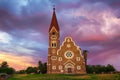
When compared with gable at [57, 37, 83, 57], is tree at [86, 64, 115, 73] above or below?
below

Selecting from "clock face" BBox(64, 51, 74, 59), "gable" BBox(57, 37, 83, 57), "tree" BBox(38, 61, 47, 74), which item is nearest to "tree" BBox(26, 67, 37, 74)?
"tree" BBox(38, 61, 47, 74)

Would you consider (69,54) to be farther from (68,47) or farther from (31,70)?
(31,70)

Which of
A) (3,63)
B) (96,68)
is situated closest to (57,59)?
(96,68)

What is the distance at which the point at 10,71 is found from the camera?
3278 inches

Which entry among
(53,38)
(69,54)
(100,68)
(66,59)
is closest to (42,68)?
(66,59)

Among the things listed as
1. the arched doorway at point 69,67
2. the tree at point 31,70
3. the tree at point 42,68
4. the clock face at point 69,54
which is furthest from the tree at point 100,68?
the tree at point 31,70

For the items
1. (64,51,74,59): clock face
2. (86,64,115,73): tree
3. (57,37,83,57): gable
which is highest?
(57,37,83,57): gable

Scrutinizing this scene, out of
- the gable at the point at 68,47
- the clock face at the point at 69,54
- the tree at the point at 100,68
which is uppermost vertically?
the gable at the point at 68,47

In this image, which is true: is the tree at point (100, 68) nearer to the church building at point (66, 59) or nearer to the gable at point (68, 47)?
the church building at point (66, 59)

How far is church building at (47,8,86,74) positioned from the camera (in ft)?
305

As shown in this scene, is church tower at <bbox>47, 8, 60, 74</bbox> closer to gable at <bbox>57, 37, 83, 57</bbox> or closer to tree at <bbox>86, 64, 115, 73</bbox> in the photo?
gable at <bbox>57, 37, 83, 57</bbox>

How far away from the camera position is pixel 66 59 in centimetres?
9406

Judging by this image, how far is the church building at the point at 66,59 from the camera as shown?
305ft

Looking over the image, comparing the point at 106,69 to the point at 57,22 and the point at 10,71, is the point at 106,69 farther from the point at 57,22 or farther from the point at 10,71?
the point at 10,71
